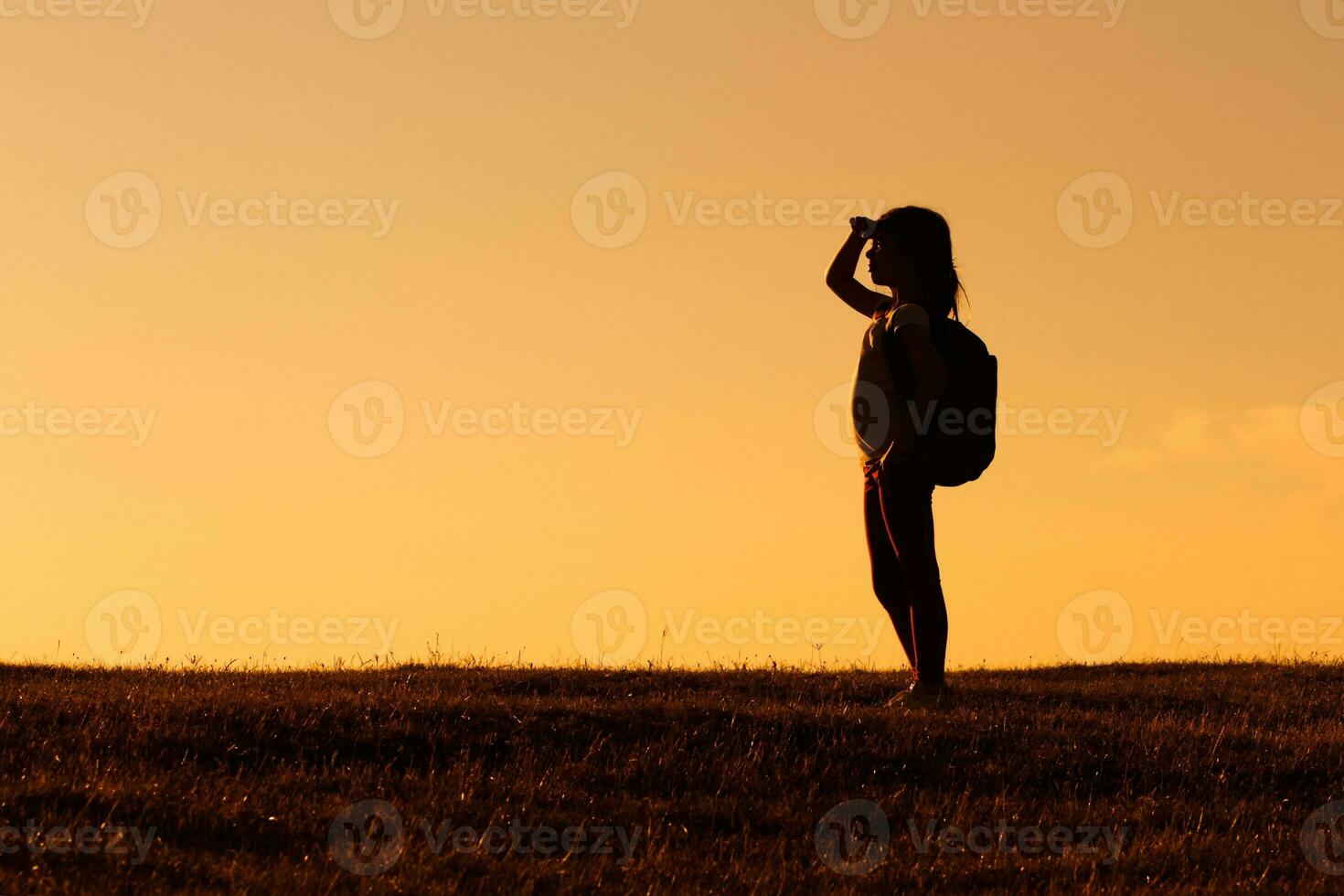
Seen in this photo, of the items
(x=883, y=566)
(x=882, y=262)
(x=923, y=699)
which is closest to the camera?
(x=882, y=262)

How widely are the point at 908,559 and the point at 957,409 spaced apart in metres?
1.10

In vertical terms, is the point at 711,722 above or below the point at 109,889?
above

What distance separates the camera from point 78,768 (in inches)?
368

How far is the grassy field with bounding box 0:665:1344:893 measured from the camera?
26.0 feet

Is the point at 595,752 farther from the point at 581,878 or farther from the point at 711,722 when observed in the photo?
the point at 581,878

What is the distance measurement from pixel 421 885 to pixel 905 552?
4632mm

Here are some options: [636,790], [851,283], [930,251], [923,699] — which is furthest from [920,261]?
[636,790]

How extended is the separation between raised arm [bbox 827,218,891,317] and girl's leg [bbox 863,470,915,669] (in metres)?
1.29

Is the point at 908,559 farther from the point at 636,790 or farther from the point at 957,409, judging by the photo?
the point at 636,790

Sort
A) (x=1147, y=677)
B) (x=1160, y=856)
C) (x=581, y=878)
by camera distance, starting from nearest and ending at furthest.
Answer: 1. (x=581, y=878)
2. (x=1160, y=856)
3. (x=1147, y=677)

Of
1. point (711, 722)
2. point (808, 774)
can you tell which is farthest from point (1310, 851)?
point (711, 722)

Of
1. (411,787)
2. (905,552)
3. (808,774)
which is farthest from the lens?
(905,552)

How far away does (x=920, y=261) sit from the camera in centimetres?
1103

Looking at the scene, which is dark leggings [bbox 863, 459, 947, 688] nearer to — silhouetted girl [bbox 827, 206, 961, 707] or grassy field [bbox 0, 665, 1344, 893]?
silhouetted girl [bbox 827, 206, 961, 707]
